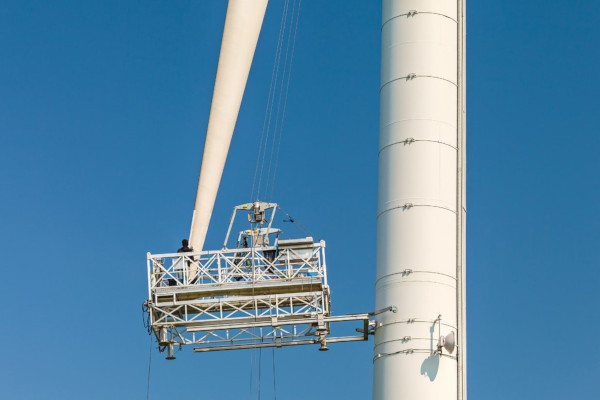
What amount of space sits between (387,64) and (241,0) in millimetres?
7266

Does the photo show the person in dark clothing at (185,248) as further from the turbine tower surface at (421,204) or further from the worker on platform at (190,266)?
the turbine tower surface at (421,204)

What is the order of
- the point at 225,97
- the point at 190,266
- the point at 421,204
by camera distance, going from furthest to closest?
the point at 225,97
the point at 190,266
the point at 421,204

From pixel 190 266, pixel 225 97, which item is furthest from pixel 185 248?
pixel 225 97

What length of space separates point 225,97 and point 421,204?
36.6ft

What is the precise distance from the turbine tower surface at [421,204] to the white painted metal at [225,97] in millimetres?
6147

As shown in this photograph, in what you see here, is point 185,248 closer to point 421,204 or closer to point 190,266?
point 190,266

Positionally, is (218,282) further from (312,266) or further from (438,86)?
(438,86)

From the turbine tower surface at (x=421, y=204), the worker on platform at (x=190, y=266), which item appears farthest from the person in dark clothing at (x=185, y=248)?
the turbine tower surface at (x=421, y=204)

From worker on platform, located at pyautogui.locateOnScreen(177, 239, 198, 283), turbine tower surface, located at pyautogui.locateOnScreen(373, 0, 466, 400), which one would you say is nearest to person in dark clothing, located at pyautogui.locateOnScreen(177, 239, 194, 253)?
worker on platform, located at pyautogui.locateOnScreen(177, 239, 198, 283)

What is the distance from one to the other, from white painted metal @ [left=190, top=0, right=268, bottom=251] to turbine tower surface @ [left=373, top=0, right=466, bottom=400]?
6147mm

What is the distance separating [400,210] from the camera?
2158 inches

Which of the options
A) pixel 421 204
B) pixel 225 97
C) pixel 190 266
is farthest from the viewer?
pixel 225 97

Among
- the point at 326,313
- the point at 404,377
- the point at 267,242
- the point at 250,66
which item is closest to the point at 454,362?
the point at 404,377

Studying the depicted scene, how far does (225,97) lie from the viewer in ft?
199
